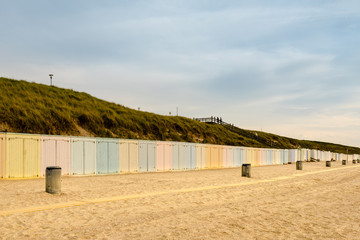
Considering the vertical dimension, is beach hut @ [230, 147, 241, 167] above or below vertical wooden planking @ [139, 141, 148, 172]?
below

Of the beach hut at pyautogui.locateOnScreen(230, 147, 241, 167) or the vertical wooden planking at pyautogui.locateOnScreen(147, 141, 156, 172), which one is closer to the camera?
the vertical wooden planking at pyautogui.locateOnScreen(147, 141, 156, 172)

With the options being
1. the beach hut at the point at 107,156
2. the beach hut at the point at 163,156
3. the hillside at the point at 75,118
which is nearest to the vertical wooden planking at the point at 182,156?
the beach hut at the point at 163,156

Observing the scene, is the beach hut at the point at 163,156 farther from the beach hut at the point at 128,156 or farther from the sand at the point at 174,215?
the sand at the point at 174,215

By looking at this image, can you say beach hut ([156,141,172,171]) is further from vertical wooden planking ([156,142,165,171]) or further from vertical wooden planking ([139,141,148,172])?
vertical wooden planking ([139,141,148,172])

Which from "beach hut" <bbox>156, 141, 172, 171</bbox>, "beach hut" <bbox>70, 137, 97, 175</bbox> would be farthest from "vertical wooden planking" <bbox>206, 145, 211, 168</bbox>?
"beach hut" <bbox>70, 137, 97, 175</bbox>

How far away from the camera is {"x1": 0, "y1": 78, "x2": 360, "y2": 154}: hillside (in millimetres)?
30441

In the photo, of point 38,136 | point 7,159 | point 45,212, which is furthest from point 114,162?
point 45,212

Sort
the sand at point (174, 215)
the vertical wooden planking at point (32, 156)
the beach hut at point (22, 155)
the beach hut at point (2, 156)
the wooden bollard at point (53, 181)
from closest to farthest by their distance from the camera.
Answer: the sand at point (174, 215) → the wooden bollard at point (53, 181) → the beach hut at point (2, 156) → the beach hut at point (22, 155) → the vertical wooden planking at point (32, 156)

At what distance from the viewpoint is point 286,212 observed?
30.8ft

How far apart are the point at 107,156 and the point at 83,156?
1.95 metres

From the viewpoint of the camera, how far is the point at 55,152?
19.7 metres

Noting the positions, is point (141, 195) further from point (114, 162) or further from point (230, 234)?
point (114, 162)

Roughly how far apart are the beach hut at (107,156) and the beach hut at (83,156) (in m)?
0.35

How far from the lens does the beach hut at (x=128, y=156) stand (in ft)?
78.4
